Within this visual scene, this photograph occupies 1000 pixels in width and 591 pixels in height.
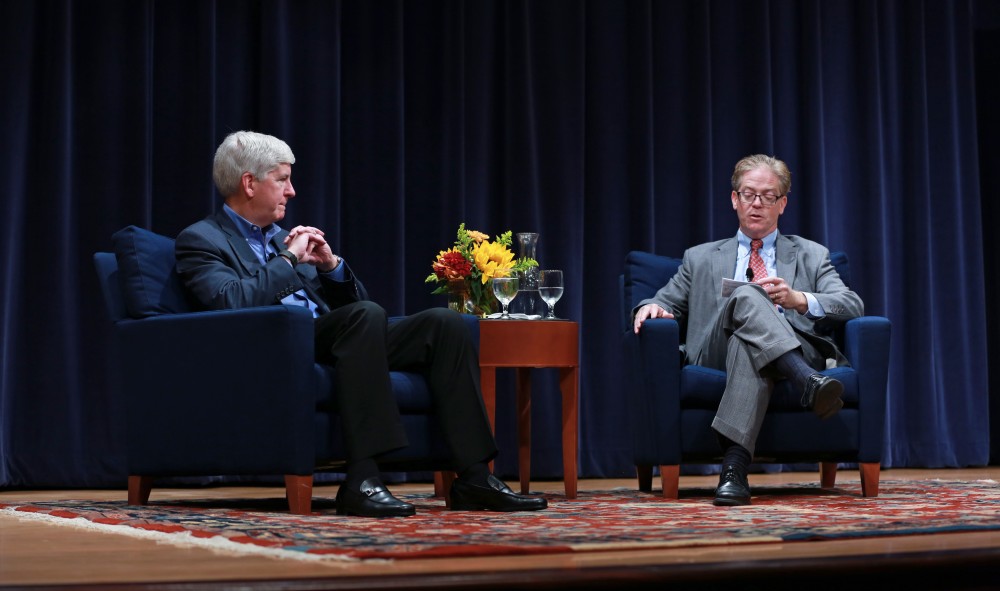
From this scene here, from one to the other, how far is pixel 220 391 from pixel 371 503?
0.53 metres

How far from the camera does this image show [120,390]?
4.34 m

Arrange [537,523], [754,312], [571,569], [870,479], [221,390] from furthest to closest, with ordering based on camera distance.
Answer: [870,479] < [754,312] < [221,390] < [537,523] < [571,569]

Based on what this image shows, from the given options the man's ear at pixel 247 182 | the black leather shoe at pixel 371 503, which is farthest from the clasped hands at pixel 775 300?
the man's ear at pixel 247 182

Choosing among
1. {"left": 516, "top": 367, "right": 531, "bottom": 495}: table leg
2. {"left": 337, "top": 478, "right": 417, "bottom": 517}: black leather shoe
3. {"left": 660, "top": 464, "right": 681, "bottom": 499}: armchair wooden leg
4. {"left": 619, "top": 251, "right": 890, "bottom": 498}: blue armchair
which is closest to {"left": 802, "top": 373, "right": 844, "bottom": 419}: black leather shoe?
Answer: {"left": 619, "top": 251, "right": 890, "bottom": 498}: blue armchair

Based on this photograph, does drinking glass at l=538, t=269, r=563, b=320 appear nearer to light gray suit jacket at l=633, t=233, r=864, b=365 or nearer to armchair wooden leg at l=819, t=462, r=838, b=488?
light gray suit jacket at l=633, t=233, r=864, b=365

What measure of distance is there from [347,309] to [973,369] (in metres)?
3.50

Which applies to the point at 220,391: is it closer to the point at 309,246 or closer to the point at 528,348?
the point at 309,246

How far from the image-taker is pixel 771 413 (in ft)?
11.1

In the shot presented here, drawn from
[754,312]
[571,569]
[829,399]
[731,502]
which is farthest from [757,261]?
[571,569]

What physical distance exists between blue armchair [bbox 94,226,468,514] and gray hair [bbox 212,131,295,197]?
24 centimetres

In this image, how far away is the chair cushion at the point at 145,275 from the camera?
123 inches

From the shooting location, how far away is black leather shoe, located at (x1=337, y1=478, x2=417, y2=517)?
2.69 meters

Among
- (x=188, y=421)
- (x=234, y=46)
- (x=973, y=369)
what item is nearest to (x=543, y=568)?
(x=188, y=421)

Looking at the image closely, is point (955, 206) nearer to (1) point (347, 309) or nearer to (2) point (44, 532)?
(1) point (347, 309)
